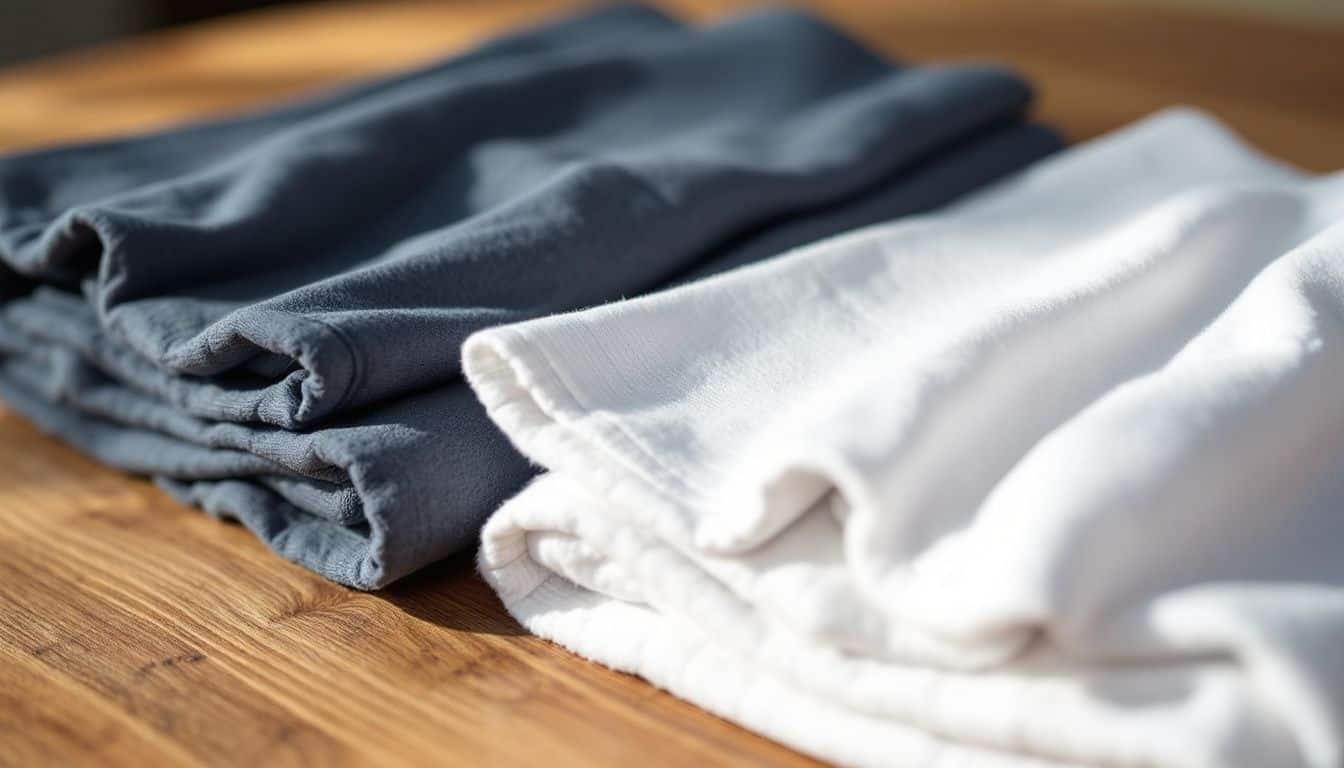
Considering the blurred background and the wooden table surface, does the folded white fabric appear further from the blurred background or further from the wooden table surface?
the blurred background

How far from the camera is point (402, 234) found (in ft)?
2.12

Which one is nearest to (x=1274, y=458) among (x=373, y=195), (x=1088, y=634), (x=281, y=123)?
(x=1088, y=634)

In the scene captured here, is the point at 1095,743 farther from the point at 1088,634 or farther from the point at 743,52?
the point at 743,52

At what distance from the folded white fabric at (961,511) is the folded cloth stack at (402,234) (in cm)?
5

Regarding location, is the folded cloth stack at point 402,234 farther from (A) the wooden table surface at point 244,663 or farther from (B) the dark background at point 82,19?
(B) the dark background at point 82,19

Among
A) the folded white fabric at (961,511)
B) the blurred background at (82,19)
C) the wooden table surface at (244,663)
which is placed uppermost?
the folded white fabric at (961,511)

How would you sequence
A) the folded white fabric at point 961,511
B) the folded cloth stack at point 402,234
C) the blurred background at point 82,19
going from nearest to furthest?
the folded white fabric at point 961,511 → the folded cloth stack at point 402,234 → the blurred background at point 82,19

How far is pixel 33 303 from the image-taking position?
24.8 inches

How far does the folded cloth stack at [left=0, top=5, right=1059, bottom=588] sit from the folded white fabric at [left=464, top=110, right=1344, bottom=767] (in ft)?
0.16

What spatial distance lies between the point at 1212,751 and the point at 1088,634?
0.04m

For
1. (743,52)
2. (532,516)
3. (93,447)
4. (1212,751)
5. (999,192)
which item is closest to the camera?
(1212,751)

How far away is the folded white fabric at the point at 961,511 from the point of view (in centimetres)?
37

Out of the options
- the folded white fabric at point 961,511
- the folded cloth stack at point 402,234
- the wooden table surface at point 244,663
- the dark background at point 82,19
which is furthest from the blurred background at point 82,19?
the folded white fabric at point 961,511

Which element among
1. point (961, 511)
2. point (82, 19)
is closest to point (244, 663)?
point (961, 511)
